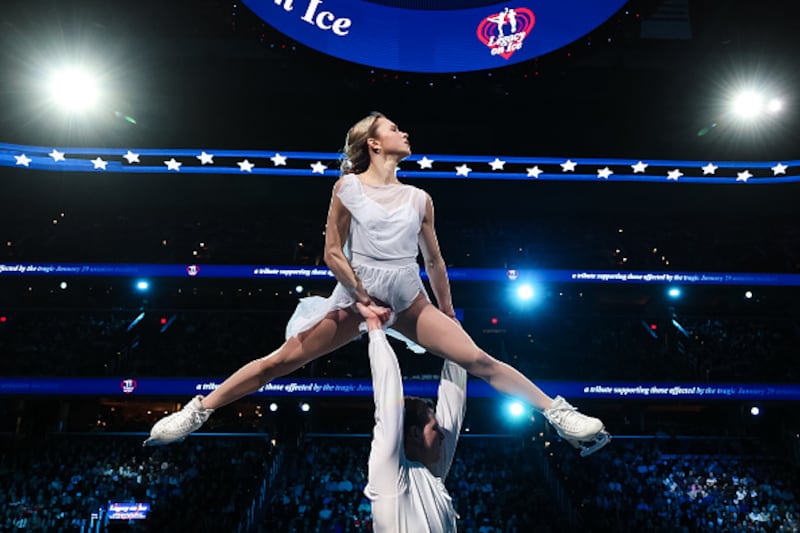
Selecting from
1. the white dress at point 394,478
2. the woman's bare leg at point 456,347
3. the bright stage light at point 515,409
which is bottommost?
the white dress at point 394,478

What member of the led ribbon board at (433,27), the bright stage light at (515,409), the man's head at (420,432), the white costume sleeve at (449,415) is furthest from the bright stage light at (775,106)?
the man's head at (420,432)

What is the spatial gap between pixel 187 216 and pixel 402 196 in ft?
59.8

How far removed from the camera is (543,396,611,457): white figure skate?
3.22 meters

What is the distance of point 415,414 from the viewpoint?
280cm

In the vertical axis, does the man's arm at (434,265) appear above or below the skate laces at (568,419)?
above

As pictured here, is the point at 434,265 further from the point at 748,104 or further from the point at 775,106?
the point at 775,106

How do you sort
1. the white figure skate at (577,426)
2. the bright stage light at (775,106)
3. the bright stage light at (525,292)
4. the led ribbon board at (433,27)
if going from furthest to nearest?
1. the bright stage light at (525,292)
2. the bright stage light at (775,106)
3. the led ribbon board at (433,27)
4. the white figure skate at (577,426)

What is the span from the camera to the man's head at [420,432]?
9.09 feet

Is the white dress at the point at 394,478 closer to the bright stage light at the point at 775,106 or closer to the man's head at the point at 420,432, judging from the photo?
the man's head at the point at 420,432

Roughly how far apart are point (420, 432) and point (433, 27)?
18.3ft


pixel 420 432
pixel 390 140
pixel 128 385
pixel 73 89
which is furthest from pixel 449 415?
pixel 128 385

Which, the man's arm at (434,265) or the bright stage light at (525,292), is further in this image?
the bright stage light at (525,292)

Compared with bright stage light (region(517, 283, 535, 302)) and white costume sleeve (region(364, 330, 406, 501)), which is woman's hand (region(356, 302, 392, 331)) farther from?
bright stage light (region(517, 283, 535, 302))

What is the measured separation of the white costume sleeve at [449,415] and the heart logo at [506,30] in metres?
5.09
